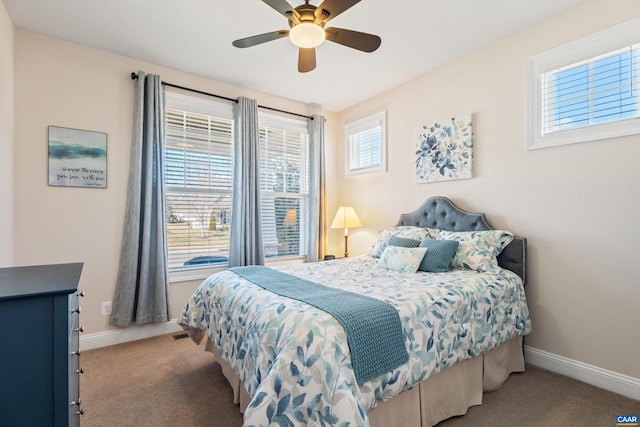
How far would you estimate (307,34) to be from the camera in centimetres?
198

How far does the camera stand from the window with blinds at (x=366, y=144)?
13.1 feet

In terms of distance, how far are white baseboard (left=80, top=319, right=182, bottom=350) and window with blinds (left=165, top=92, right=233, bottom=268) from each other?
64cm

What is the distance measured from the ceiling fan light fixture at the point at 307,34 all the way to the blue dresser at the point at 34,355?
183 centimetres

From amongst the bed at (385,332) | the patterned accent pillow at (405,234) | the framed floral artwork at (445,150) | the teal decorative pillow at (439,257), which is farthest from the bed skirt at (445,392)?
the framed floral artwork at (445,150)

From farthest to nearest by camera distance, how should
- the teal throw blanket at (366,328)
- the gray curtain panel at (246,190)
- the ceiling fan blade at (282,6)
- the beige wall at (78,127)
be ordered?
the gray curtain panel at (246,190) → the beige wall at (78,127) → the ceiling fan blade at (282,6) → the teal throw blanket at (366,328)

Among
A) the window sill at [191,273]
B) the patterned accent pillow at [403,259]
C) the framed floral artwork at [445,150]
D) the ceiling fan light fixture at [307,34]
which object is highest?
the ceiling fan light fixture at [307,34]

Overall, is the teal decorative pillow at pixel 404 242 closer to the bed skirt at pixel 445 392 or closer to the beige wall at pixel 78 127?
the bed skirt at pixel 445 392

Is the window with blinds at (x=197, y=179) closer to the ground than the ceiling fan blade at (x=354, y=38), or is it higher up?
closer to the ground

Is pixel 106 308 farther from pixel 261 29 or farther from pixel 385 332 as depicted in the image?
pixel 261 29

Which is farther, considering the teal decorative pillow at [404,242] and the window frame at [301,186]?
the window frame at [301,186]

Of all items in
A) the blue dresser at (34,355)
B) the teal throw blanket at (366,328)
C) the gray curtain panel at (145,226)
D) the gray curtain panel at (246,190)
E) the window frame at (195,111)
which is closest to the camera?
the blue dresser at (34,355)

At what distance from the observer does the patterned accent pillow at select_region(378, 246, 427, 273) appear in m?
2.53

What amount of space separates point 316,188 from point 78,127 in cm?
267

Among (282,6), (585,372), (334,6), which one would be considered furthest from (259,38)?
(585,372)
